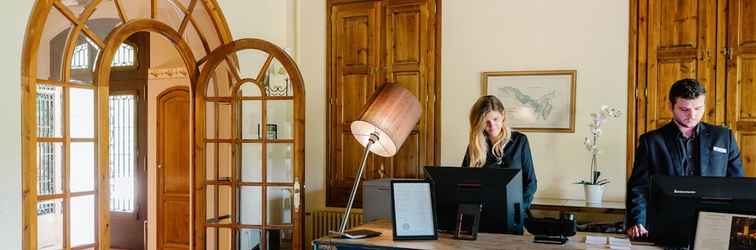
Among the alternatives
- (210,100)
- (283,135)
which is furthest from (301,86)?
(210,100)

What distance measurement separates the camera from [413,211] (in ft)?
8.75

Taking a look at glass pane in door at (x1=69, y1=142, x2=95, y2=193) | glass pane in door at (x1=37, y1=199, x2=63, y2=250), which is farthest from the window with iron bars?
glass pane in door at (x1=69, y1=142, x2=95, y2=193)

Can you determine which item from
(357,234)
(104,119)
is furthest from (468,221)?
(104,119)

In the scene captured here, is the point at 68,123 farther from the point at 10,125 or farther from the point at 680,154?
the point at 680,154

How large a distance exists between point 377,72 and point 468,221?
265cm

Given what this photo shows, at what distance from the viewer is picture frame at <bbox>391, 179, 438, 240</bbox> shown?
2643 millimetres

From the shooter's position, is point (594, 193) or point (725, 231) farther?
point (594, 193)

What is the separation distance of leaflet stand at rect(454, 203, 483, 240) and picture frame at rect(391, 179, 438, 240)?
0.36 ft

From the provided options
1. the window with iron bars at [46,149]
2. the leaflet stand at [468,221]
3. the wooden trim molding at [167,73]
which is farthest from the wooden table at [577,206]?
the wooden trim molding at [167,73]

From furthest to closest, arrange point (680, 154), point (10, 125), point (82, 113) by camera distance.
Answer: point (82, 113)
point (10, 125)
point (680, 154)

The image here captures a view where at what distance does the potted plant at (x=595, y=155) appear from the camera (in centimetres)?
425

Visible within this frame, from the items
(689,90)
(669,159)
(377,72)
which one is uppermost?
(377,72)

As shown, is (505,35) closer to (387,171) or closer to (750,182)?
(387,171)

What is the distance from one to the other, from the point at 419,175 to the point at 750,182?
2962 mm
